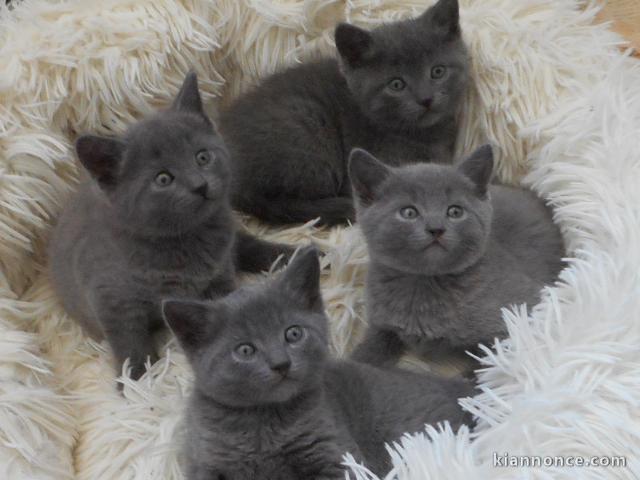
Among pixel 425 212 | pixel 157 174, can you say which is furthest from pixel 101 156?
pixel 425 212

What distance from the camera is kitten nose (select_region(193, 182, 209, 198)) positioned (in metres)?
1.43

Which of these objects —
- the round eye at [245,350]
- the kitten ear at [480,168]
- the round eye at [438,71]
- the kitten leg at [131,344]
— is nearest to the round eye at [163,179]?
the kitten leg at [131,344]

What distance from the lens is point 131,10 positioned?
5.88 ft

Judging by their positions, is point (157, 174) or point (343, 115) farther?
point (343, 115)

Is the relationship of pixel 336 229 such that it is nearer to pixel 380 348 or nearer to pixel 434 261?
pixel 380 348

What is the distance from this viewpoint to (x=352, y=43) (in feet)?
5.79

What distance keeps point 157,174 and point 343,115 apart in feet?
1.95

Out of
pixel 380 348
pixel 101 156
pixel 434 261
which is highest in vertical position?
pixel 101 156

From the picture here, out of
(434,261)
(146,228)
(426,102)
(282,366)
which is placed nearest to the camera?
(282,366)

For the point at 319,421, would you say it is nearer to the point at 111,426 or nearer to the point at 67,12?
the point at 111,426

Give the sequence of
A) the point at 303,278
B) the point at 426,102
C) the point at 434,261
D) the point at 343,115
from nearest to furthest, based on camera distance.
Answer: the point at 303,278 < the point at 434,261 < the point at 426,102 < the point at 343,115

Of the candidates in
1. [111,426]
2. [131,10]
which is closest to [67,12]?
[131,10]

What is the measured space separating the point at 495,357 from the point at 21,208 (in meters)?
1.03

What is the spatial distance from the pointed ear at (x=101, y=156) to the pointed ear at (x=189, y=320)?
38cm
